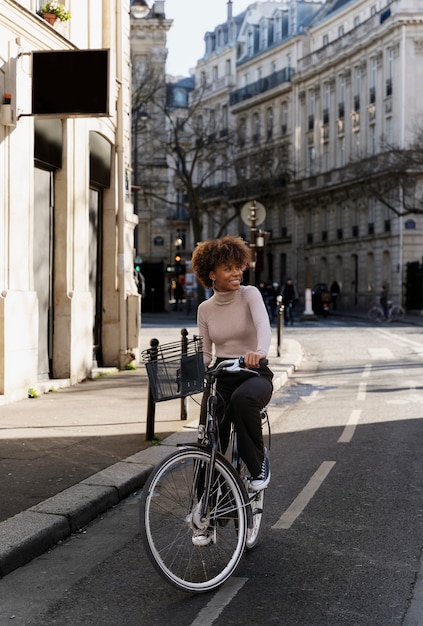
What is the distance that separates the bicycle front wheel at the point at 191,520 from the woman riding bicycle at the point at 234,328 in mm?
400

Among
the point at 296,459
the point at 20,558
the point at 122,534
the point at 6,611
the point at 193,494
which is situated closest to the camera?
the point at 6,611

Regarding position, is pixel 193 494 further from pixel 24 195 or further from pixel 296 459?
pixel 24 195

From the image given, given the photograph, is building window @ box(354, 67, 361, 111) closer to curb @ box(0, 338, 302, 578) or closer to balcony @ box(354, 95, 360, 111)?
balcony @ box(354, 95, 360, 111)

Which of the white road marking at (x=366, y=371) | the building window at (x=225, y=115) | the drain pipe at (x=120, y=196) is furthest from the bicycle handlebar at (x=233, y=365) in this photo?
the building window at (x=225, y=115)

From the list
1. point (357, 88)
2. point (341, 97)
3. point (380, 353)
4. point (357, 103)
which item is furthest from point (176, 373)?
point (341, 97)

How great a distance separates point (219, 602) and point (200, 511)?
478mm

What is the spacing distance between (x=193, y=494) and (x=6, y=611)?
106 cm

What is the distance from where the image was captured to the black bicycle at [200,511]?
17.1ft

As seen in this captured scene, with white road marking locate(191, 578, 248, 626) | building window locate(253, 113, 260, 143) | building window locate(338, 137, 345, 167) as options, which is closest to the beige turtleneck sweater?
white road marking locate(191, 578, 248, 626)

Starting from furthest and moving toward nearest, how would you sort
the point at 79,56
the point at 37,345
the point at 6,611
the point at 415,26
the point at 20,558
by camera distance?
the point at 415,26 → the point at 37,345 → the point at 79,56 → the point at 20,558 → the point at 6,611

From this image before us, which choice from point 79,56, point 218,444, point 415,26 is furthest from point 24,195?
point 415,26

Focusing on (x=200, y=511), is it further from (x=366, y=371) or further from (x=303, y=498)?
(x=366, y=371)

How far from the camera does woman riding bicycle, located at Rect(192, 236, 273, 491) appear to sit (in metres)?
5.76

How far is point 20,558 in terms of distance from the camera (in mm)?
5898
